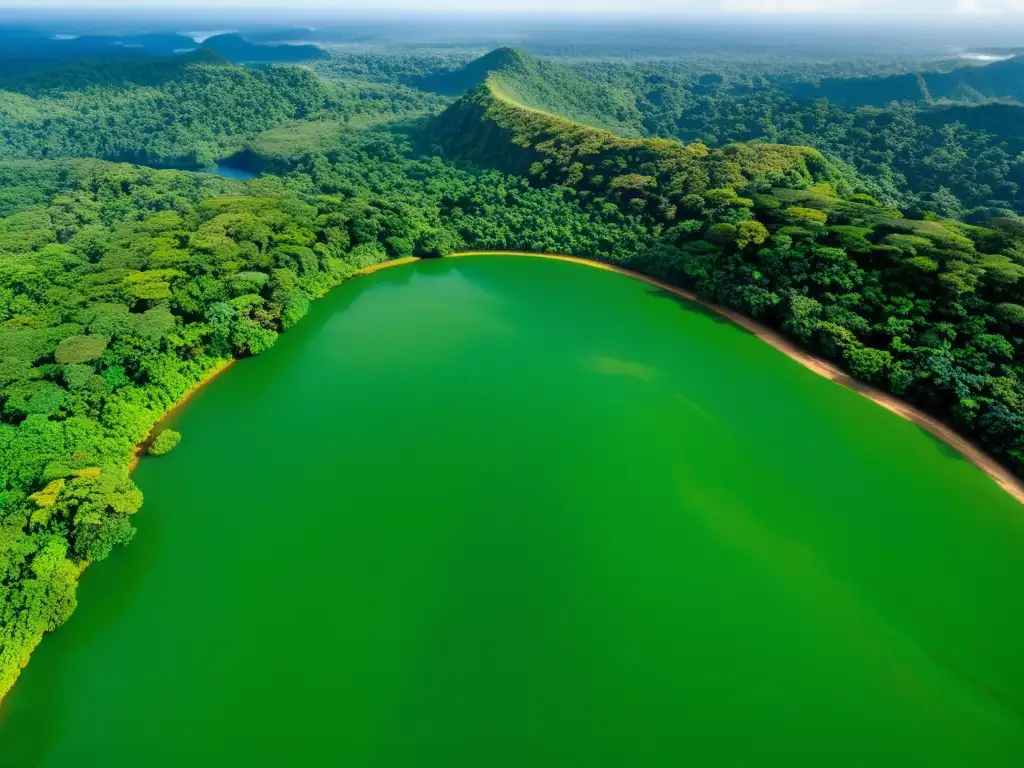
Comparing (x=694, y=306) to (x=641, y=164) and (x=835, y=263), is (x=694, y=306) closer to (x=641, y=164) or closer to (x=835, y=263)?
(x=835, y=263)

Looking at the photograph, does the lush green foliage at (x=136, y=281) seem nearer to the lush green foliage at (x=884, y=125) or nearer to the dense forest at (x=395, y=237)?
the dense forest at (x=395, y=237)

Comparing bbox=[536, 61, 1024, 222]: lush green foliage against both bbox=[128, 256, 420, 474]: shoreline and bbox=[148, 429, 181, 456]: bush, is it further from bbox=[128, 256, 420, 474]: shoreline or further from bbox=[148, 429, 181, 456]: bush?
bbox=[148, 429, 181, 456]: bush

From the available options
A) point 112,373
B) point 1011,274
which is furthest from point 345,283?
point 1011,274

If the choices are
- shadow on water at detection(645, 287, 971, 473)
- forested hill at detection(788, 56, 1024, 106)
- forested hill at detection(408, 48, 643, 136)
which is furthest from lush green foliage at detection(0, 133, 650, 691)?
forested hill at detection(788, 56, 1024, 106)

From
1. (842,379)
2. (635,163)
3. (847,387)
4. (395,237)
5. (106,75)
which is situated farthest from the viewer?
(106,75)

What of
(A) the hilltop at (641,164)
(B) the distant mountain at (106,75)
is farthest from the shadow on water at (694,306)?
(B) the distant mountain at (106,75)

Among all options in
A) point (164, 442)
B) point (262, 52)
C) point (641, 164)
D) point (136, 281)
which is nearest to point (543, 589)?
point (164, 442)
